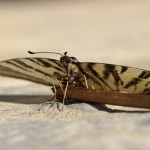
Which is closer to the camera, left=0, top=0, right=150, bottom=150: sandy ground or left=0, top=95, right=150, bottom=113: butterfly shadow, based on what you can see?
left=0, top=0, right=150, bottom=150: sandy ground

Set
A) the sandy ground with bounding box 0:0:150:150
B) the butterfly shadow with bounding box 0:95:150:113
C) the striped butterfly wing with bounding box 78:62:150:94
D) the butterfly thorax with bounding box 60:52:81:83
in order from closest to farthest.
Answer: the sandy ground with bounding box 0:0:150:150
the butterfly shadow with bounding box 0:95:150:113
the striped butterfly wing with bounding box 78:62:150:94
the butterfly thorax with bounding box 60:52:81:83

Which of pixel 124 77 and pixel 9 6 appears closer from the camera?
pixel 124 77

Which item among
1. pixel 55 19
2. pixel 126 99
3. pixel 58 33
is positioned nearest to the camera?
pixel 126 99

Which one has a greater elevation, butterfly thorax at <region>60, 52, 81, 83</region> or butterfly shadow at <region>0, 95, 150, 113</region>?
butterfly thorax at <region>60, 52, 81, 83</region>

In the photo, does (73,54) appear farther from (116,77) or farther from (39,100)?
(116,77)

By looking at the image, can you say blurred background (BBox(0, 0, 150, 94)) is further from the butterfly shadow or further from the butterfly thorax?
the butterfly thorax

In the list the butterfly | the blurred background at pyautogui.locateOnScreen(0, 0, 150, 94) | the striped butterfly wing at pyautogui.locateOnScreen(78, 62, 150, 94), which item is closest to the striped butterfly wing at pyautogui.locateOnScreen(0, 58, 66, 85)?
the butterfly

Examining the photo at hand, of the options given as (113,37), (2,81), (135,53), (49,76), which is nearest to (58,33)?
(113,37)

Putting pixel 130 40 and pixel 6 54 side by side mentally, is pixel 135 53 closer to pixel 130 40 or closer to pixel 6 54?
pixel 130 40
